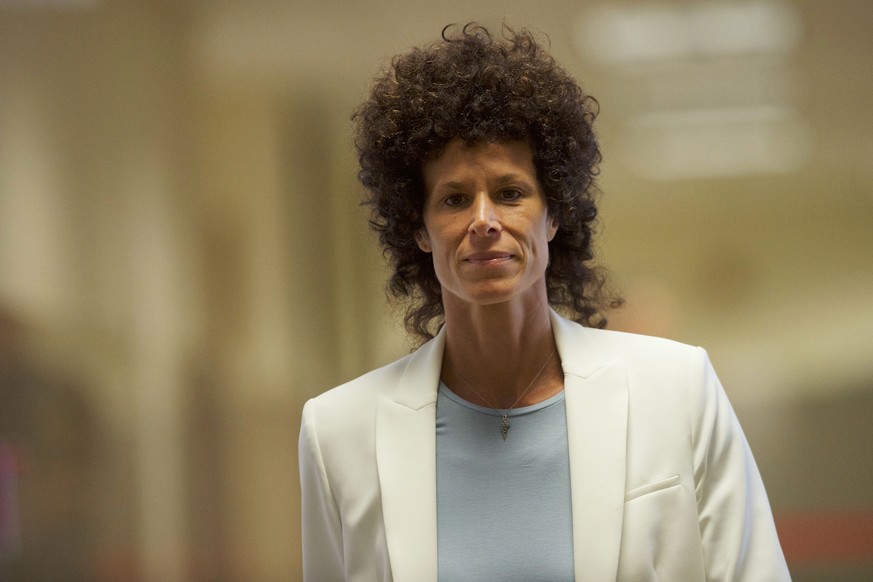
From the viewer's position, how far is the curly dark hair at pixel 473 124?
189 cm

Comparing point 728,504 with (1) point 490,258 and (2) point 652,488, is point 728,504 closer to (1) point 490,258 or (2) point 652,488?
(2) point 652,488

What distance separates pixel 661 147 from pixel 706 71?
0.23 m

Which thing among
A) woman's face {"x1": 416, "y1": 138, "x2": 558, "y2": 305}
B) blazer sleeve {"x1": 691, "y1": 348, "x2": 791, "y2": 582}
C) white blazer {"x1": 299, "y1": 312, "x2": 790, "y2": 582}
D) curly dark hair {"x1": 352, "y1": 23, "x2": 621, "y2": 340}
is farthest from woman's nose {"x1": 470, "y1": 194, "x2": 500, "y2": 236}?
blazer sleeve {"x1": 691, "y1": 348, "x2": 791, "y2": 582}

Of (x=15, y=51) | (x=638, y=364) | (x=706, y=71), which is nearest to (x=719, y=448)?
(x=638, y=364)

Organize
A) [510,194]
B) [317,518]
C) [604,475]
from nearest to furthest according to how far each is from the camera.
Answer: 1. [604,475]
2. [510,194]
3. [317,518]

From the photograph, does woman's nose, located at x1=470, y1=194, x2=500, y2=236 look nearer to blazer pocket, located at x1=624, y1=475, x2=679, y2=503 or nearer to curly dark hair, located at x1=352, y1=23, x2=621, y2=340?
curly dark hair, located at x1=352, y1=23, x2=621, y2=340

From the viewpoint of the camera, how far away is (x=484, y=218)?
182 centimetres

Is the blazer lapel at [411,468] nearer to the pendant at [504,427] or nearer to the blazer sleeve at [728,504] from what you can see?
the pendant at [504,427]

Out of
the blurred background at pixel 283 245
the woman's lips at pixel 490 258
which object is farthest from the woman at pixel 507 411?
the blurred background at pixel 283 245

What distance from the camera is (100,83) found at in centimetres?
293

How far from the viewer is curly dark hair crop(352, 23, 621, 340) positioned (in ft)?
6.21

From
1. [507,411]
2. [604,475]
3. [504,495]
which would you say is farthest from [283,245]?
[604,475]

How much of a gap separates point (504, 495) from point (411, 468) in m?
0.17

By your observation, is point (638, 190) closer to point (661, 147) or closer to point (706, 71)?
point (661, 147)
